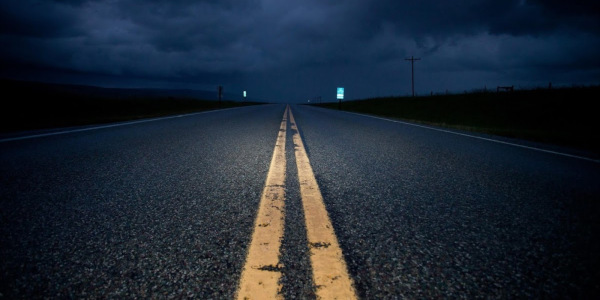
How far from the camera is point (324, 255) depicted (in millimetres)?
1259

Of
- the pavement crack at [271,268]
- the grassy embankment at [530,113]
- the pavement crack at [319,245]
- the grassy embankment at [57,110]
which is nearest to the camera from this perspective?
the pavement crack at [271,268]

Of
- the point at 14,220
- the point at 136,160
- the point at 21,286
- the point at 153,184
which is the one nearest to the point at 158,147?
the point at 136,160

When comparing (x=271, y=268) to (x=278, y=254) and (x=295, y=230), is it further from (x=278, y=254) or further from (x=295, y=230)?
(x=295, y=230)

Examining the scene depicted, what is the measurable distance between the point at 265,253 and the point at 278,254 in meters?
0.06

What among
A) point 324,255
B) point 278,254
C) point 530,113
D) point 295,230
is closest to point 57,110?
point 295,230

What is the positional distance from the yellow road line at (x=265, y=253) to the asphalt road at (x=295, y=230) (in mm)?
39

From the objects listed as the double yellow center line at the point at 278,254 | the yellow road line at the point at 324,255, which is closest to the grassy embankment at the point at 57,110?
the double yellow center line at the point at 278,254

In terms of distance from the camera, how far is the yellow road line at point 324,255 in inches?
40.4

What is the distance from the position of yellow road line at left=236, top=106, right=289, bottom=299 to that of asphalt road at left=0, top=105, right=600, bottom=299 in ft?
0.13

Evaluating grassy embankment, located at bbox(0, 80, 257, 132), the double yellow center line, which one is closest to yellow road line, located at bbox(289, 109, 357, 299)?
the double yellow center line

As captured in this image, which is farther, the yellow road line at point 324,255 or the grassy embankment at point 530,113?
the grassy embankment at point 530,113

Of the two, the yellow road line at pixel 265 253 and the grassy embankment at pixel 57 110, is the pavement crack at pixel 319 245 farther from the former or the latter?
the grassy embankment at pixel 57 110

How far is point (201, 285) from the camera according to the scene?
3.50 ft

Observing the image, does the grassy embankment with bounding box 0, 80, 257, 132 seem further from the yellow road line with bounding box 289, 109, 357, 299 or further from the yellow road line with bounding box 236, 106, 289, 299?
the yellow road line with bounding box 289, 109, 357, 299
